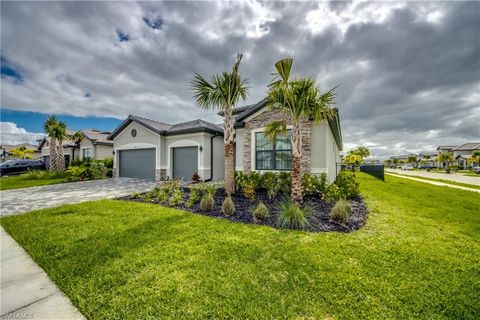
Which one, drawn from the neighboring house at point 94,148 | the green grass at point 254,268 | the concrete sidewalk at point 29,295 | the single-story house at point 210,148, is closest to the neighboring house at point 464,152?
the single-story house at point 210,148

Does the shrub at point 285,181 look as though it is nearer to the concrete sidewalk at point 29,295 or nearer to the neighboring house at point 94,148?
the concrete sidewalk at point 29,295

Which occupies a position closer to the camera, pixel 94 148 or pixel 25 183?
pixel 25 183

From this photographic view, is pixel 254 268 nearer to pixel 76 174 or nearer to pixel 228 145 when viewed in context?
pixel 228 145

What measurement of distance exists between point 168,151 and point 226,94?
8098 mm

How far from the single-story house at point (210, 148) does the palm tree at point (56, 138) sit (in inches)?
279

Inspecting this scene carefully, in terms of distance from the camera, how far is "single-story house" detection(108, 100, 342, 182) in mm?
9008

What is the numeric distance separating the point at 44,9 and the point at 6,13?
124cm

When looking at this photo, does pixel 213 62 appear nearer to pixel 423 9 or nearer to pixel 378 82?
pixel 423 9

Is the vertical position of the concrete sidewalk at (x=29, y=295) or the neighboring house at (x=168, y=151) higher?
the neighboring house at (x=168, y=151)

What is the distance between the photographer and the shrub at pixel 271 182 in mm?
8555

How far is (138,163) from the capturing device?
15.9 meters

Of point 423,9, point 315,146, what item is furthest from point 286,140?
point 423,9

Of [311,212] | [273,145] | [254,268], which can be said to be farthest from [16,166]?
[311,212]

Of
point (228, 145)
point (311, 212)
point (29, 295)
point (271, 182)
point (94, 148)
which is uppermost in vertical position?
point (94, 148)
